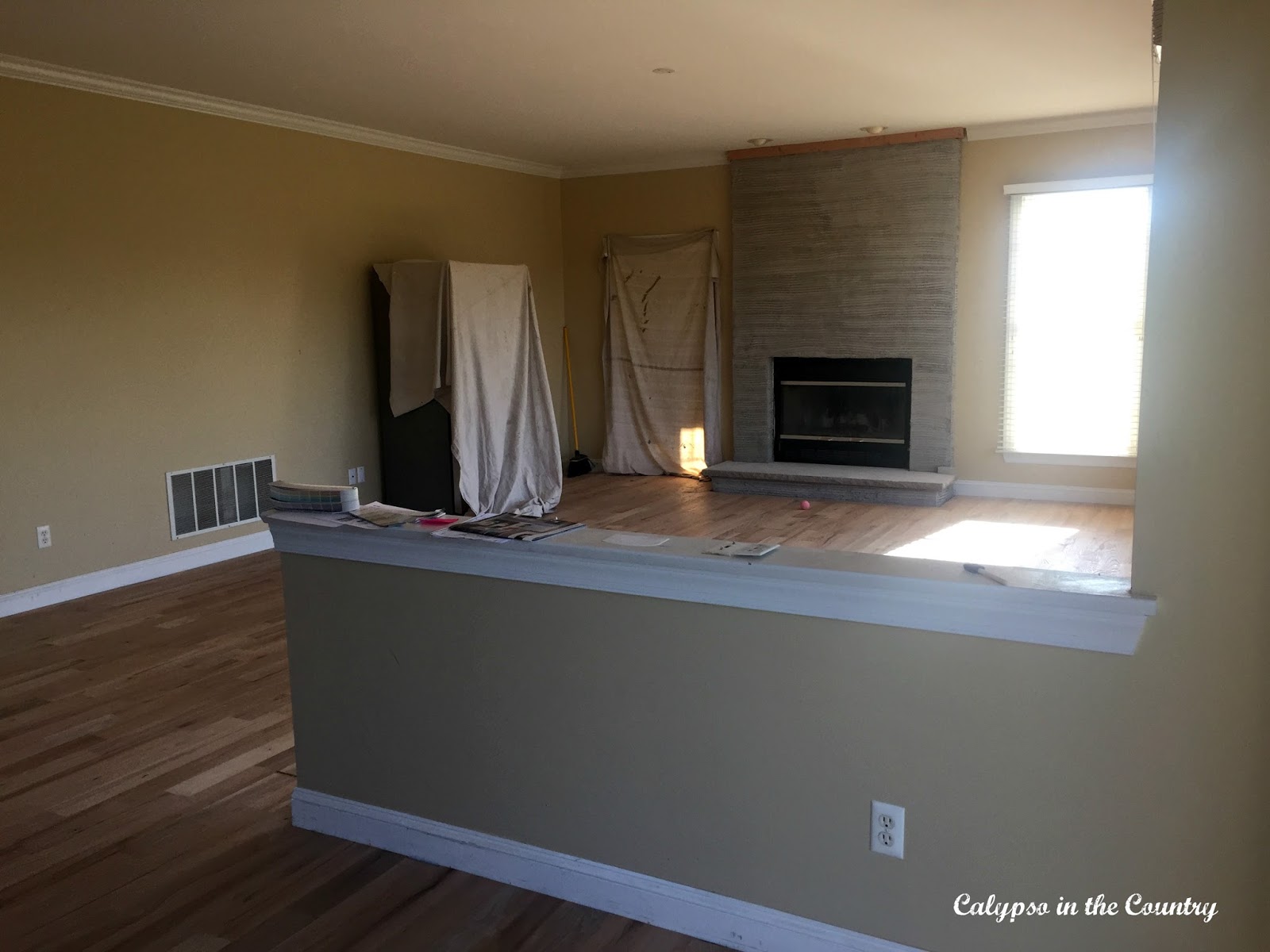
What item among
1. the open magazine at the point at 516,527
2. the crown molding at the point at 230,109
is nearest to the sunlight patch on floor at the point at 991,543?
the open magazine at the point at 516,527

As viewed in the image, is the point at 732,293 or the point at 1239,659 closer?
the point at 1239,659

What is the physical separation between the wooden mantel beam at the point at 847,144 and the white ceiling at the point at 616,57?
0.72ft

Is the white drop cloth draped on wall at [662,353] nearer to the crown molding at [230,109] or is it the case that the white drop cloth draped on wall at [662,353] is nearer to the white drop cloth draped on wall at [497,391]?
the crown molding at [230,109]

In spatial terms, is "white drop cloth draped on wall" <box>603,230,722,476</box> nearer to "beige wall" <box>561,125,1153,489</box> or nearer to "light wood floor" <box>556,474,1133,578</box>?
"beige wall" <box>561,125,1153,489</box>

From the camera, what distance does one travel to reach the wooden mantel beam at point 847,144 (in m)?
6.75

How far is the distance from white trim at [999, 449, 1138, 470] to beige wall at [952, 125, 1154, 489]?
0.03 meters

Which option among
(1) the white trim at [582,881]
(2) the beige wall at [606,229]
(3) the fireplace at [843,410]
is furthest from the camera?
(2) the beige wall at [606,229]

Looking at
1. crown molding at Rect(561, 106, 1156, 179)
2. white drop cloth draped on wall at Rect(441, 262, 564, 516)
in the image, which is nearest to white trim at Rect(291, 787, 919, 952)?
white drop cloth draped on wall at Rect(441, 262, 564, 516)

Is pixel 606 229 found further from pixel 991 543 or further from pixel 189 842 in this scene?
pixel 189 842

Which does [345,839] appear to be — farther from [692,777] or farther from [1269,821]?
[1269,821]

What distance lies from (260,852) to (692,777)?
121cm

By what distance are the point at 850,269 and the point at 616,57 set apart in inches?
122

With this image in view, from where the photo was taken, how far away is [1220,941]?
→ 166 centimetres

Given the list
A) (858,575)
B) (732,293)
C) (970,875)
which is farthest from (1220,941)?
(732,293)
